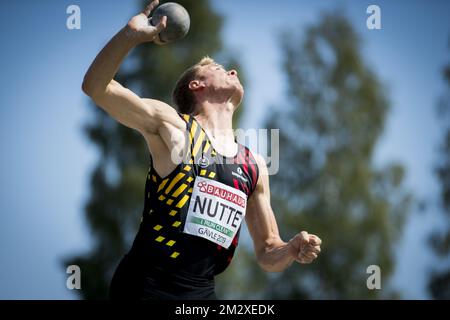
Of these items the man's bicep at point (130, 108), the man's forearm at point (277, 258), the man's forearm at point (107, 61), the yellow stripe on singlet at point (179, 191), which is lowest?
the man's forearm at point (277, 258)

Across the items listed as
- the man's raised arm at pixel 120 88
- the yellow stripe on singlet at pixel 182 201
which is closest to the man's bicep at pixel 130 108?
the man's raised arm at pixel 120 88

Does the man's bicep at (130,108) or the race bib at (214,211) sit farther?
the race bib at (214,211)

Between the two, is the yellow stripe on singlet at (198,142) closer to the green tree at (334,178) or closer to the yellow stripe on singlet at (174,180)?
the yellow stripe on singlet at (174,180)

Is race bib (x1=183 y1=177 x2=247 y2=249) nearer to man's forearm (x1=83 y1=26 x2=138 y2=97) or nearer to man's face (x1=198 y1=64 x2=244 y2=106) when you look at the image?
man's face (x1=198 y1=64 x2=244 y2=106)

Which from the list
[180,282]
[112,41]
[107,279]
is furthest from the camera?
[107,279]

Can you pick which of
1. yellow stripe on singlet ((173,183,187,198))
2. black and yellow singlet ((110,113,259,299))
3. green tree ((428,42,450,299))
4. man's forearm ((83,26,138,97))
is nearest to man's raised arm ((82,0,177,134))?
man's forearm ((83,26,138,97))

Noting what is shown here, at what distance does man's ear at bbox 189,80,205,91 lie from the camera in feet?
20.3

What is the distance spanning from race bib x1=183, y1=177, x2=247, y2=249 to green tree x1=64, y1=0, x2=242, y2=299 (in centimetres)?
1676

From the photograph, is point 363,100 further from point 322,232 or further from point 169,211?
point 169,211

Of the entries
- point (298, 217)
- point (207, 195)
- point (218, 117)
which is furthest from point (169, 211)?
point (298, 217)

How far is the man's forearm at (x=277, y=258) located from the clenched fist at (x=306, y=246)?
0.15 m

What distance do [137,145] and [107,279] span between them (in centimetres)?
445

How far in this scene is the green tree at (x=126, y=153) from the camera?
73.8ft

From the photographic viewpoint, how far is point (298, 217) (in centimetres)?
2238
